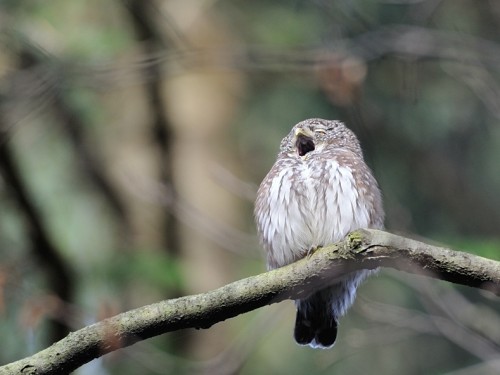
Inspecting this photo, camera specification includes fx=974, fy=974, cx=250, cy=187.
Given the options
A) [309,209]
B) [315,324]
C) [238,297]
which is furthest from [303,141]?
[238,297]

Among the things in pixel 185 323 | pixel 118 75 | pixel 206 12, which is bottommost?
pixel 185 323

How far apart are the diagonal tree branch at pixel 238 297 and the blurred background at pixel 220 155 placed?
2138 mm

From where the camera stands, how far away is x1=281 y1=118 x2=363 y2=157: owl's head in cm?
497

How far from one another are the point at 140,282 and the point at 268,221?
2.42m

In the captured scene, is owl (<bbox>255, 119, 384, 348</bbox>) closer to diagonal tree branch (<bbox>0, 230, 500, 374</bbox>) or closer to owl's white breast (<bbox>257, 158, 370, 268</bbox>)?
owl's white breast (<bbox>257, 158, 370, 268</bbox>)

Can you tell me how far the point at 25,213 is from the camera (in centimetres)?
645

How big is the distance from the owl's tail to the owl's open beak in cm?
80

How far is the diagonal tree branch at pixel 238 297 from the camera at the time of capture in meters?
3.08

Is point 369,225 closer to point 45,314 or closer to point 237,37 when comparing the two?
point 45,314

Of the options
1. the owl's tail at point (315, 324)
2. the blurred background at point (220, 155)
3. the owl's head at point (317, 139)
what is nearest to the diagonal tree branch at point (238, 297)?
the owl's tail at point (315, 324)

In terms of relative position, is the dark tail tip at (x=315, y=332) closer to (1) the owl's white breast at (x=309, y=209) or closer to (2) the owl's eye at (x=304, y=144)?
(1) the owl's white breast at (x=309, y=209)

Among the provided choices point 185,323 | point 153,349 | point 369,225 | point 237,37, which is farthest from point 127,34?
point 185,323

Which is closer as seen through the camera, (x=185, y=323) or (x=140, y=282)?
(x=185, y=323)

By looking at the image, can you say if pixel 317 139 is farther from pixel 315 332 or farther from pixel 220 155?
pixel 220 155
